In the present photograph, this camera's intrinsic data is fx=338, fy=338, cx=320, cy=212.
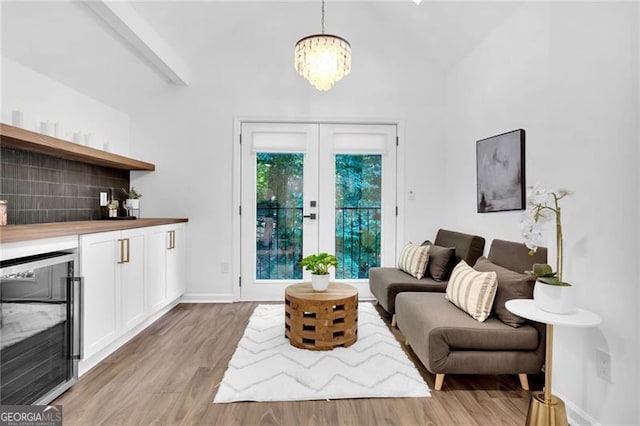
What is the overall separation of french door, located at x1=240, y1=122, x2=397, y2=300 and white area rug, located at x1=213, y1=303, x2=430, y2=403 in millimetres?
1209

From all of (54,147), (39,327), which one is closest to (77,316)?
(39,327)

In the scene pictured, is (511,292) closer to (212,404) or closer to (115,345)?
(212,404)

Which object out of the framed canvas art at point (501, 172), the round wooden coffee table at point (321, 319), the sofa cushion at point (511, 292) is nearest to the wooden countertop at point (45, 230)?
the round wooden coffee table at point (321, 319)

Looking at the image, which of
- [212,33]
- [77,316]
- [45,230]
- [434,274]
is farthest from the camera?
[212,33]

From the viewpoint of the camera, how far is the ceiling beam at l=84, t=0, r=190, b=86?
241 cm

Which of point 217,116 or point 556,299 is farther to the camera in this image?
point 217,116

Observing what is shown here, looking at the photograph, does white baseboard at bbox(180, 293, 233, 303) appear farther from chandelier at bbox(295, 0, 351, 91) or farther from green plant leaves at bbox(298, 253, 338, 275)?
chandelier at bbox(295, 0, 351, 91)

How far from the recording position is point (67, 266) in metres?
2.03

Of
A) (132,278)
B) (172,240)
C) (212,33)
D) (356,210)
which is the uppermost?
Answer: (212,33)

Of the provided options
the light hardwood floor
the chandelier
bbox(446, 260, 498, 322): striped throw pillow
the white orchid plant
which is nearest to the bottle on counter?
the light hardwood floor

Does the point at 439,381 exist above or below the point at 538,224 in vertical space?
below

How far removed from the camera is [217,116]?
3939 mm

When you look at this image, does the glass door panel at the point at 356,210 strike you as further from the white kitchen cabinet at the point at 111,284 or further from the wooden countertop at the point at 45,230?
the wooden countertop at the point at 45,230

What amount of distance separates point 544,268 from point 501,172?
148 cm
